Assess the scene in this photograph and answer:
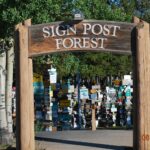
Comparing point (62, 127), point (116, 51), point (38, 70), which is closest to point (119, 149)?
point (116, 51)

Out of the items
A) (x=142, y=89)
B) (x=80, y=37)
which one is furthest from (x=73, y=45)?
(x=142, y=89)

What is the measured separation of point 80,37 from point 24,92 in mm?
1624

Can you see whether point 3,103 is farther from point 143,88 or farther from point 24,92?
point 143,88

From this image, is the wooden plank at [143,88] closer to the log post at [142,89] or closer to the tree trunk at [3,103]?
the log post at [142,89]

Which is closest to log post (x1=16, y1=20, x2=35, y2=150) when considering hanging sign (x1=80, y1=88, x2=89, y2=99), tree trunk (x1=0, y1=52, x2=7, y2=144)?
tree trunk (x1=0, y1=52, x2=7, y2=144)

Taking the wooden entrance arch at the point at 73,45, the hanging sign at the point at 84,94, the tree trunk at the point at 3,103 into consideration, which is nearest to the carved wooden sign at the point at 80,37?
the wooden entrance arch at the point at 73,45

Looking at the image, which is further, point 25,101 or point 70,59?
point 70,59

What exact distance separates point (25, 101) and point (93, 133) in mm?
5119

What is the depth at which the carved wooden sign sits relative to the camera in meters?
11.4

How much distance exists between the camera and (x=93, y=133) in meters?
16.2

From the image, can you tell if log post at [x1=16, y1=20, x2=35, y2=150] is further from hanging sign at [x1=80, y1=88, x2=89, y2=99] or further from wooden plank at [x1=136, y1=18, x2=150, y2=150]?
hanging sign at [x1=80, y1=88, x2=89, y2=99]

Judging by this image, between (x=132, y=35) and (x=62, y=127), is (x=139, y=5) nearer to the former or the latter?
(x=62, y=127)

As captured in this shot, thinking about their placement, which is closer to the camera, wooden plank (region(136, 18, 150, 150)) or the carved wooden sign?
wooden plank (region(136, 18, 150, 150))

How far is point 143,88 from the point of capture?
11.3 meters
